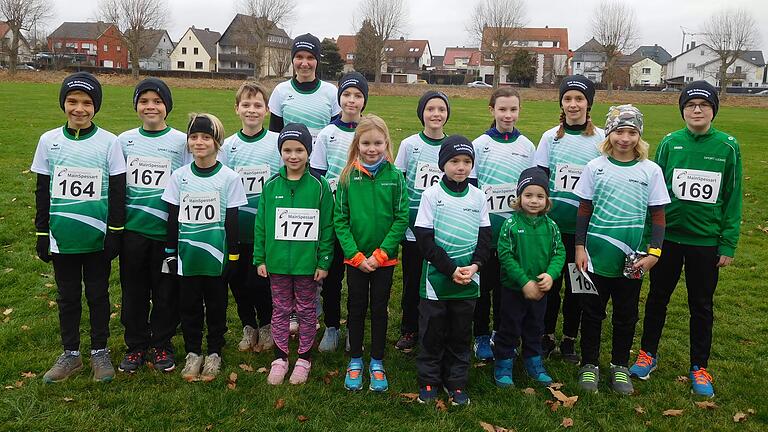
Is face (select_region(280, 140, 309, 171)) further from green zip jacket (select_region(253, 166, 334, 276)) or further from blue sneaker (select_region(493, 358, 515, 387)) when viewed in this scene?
blue sneaker (select_region(493, 358, 515, 387))

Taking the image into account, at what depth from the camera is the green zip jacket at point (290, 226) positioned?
14.8 feet

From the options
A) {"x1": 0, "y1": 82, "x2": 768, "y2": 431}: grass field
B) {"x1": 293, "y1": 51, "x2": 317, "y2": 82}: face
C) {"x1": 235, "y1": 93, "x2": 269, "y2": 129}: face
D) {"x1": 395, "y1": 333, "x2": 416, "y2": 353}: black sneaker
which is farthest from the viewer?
{"x1": 293, "y1": 51, "x2": 317, "y2": 82}: face

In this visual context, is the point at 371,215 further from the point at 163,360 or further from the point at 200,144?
the point at 163,360

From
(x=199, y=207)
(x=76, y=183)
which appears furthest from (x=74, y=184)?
(x=199, y=207)

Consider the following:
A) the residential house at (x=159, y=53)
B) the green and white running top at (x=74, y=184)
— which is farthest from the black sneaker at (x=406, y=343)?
the residential house at (x=159, y=53)

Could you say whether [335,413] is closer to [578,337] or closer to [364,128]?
[364,128]

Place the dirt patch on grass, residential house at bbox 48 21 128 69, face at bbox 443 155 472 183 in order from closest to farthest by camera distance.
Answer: face at bbox 443 155 472 183 < the dirt patch on grass < residential house at bbox 48 21 128 69

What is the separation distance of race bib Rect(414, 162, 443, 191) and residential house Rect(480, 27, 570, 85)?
2936 inches

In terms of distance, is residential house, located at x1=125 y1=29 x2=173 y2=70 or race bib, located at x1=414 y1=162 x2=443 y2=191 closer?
race bib, located at x1=414 y1=162 x2=443 y2=191

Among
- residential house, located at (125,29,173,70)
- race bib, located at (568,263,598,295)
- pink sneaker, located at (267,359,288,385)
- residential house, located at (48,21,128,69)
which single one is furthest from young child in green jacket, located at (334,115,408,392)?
residential house, located at (48,21,128,69)

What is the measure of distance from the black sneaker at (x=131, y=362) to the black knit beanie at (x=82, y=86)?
2.02 meters

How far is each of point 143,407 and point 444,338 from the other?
7.47 ft

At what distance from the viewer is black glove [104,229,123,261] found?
4.47 m

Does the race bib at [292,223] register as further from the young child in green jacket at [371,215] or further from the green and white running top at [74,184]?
the green and white running top at [74,184]
